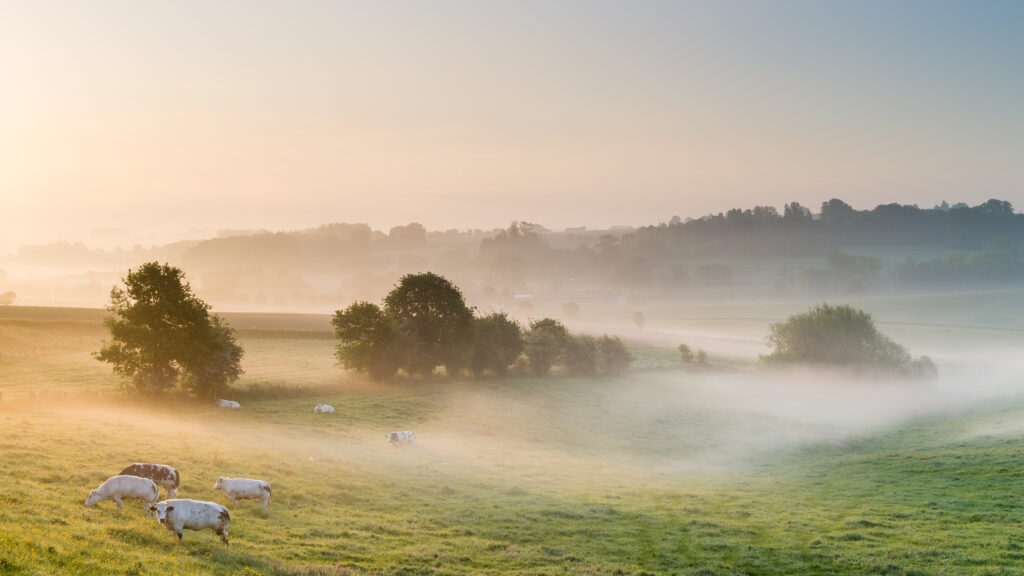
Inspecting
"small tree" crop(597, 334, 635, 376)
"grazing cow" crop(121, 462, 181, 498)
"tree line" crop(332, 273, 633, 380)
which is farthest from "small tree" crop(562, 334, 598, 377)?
"grazing cow" crop(121, 462, 181, 498)

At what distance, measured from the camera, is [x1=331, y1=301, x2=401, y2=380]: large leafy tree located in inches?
2559

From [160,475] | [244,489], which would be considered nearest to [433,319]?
[244,489]

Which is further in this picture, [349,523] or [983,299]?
[983,299]

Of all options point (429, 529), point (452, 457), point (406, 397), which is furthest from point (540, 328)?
point (429, 529)

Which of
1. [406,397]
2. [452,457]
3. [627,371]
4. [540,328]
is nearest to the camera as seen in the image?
[452,457]

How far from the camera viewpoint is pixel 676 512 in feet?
96.0

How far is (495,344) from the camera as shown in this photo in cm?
7725

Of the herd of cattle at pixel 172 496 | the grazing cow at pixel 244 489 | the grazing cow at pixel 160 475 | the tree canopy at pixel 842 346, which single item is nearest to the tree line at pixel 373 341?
the tree canopy at pixel 842 346

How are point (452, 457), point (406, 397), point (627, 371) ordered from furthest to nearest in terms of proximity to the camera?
1. point (627, 371)
2. point (406, 397)
3. point (452, 457)

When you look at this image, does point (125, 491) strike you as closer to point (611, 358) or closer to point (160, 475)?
point (160, 475)

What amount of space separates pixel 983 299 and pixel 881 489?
18630cm

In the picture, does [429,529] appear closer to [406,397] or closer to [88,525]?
[88,525]

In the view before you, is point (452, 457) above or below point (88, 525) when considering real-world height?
below

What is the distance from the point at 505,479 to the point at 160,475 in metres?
18.5
